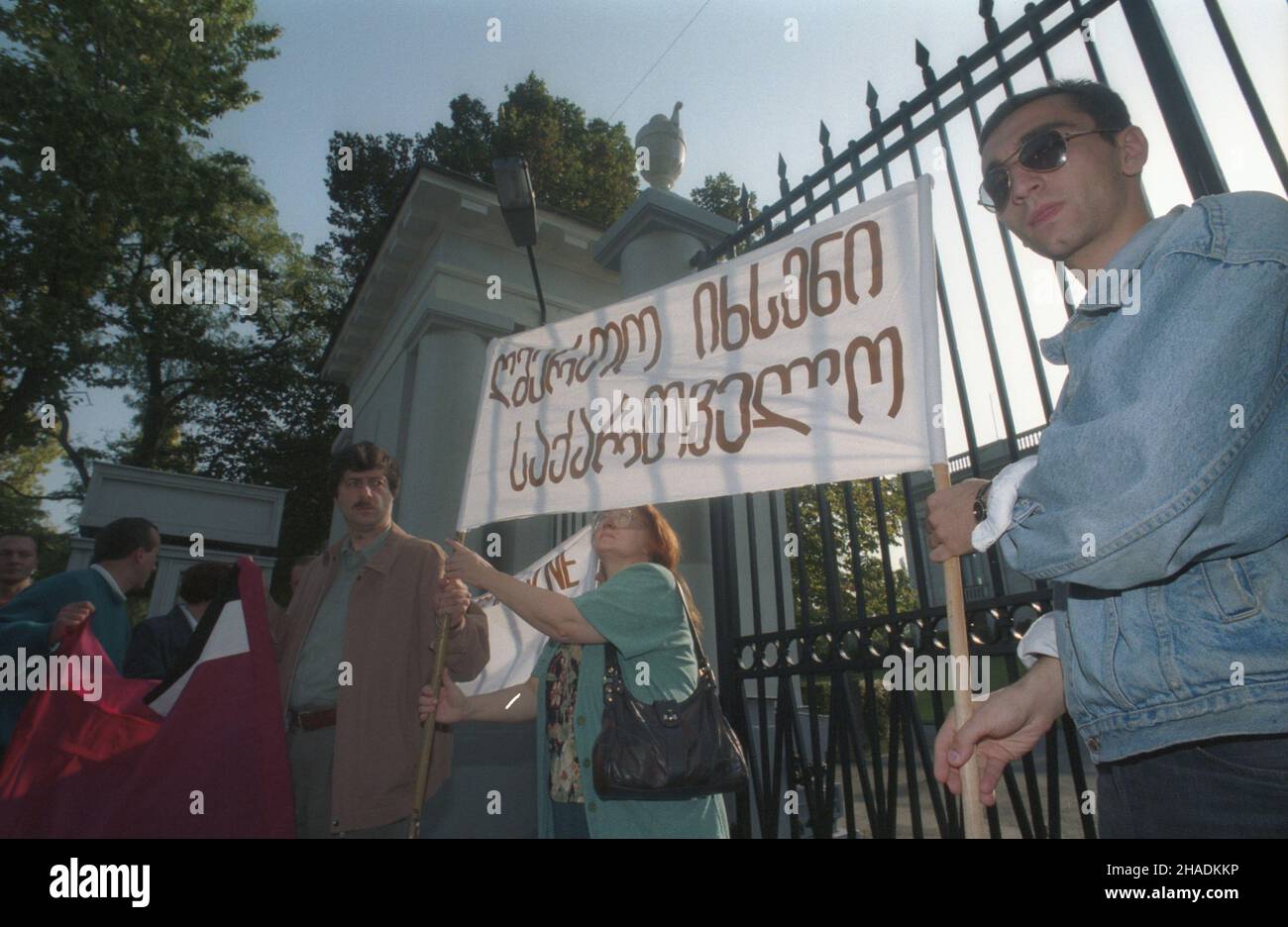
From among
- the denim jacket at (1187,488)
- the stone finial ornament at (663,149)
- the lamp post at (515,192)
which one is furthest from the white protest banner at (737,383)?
the stone finial ornament at (663,149)

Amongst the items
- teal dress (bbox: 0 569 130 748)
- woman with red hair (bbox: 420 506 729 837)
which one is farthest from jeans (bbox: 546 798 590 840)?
teal dress (bbox: 0 569 130 748)

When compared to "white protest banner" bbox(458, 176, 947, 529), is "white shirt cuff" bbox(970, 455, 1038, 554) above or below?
below

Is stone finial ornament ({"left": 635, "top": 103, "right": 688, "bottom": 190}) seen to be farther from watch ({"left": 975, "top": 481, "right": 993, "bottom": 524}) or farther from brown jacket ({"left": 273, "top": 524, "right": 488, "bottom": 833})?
watch ({"left": 975, "top": 481, "right": 993, "bottom": 524})

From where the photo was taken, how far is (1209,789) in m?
1.17

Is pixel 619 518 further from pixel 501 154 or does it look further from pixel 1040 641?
pixel 501 154

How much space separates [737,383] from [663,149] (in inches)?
157

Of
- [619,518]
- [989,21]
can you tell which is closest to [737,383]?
[619,518]

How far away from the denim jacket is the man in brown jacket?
6.97 ft

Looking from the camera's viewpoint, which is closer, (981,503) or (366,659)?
(981,503)

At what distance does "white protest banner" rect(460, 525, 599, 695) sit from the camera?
3.54m

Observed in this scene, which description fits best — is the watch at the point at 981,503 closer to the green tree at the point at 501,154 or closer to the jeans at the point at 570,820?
the jeans at the point at 570,820

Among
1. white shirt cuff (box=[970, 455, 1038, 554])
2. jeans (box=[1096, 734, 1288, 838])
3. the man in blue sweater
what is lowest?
jeans (box=[1096, 734, 1288, 838])

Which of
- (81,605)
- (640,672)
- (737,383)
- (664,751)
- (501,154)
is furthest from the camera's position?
(501,154)
